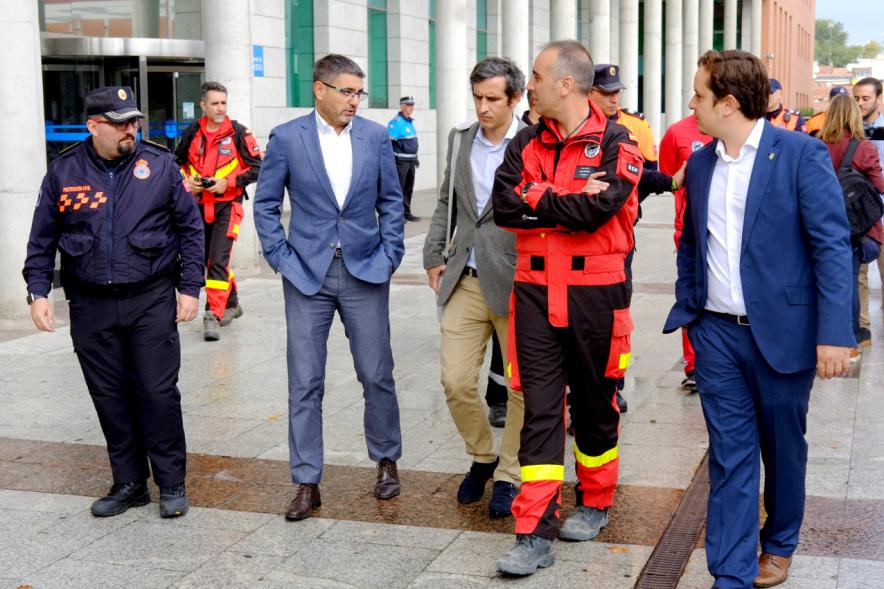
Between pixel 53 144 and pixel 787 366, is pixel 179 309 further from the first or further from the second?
pixel 53 144

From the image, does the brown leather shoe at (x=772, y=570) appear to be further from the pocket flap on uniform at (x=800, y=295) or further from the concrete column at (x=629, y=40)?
the concrete column at (x=629, y=40)

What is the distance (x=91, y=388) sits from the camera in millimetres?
5867

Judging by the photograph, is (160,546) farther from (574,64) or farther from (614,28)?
(614,28)

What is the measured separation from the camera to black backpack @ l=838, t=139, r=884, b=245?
338 inches

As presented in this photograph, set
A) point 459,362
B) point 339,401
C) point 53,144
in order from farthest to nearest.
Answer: point 53,144
point 339,401
point 459,362

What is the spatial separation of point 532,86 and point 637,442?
2477 millimetres

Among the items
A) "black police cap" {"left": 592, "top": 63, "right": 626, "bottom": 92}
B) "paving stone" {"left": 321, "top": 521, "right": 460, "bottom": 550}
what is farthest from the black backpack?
"paving stone" {"left": 321, "top": 521, "right": 460, "bottom": 550}

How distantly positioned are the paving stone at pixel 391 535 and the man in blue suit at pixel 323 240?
0.81ft


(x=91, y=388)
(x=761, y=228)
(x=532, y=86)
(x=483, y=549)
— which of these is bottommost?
(x=483, y=549)

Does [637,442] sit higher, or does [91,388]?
[91,388]

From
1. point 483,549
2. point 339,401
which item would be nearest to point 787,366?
point 483,549

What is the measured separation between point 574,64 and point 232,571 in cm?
237

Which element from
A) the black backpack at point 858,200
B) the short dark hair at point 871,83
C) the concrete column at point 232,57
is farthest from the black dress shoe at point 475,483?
the concrete column at point 232,57

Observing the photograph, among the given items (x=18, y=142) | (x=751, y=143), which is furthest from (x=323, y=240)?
(x=18, y=142)
